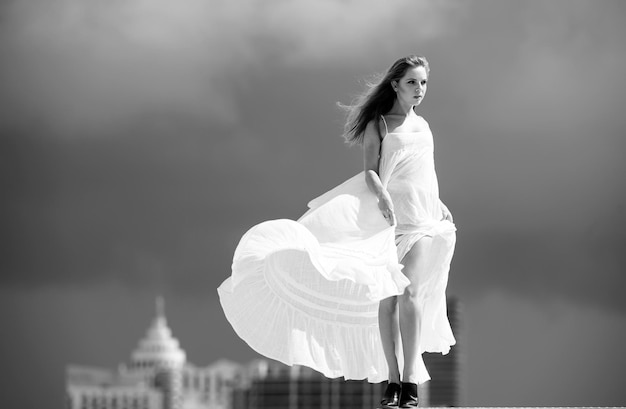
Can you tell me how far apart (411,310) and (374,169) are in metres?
1.21

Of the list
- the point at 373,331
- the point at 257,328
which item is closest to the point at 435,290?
the point at 373,331

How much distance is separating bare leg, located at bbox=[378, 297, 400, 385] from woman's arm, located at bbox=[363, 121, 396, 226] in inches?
27.6

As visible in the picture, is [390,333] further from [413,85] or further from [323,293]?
[413,85]

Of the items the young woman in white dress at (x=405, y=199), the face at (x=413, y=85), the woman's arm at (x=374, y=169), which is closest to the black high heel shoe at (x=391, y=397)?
the young woman in white dress at (x=405, y=199)

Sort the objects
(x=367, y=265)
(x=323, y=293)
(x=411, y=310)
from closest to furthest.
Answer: (x=367, y=265) < (x=411, y=310) < (x=323, y=293)

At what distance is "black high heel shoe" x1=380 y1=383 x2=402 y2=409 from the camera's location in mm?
12636

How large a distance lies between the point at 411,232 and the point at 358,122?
41.6 inches

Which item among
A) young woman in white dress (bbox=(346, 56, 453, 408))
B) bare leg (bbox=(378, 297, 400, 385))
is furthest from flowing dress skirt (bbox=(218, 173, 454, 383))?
bare leg (bbox=(378, 297, 400, 385))

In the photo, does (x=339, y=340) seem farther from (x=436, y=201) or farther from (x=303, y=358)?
(x=436, y=201)

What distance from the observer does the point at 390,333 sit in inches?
507

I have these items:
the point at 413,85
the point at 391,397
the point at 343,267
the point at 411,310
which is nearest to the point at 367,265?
the point at 343,267

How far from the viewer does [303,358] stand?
13.1 meters

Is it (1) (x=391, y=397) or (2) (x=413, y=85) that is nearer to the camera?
(1) (x=391, y=397)

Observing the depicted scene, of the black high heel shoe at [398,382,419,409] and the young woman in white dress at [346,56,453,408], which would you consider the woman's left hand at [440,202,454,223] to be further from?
the black high heel shoe at [398,382,419,409]
